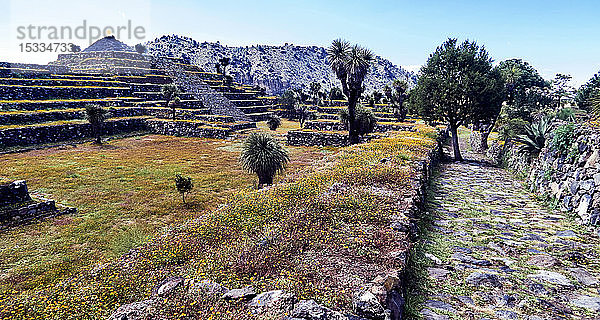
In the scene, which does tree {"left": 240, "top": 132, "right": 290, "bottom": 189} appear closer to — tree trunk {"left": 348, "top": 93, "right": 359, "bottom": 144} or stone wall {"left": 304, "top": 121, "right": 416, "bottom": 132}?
tree trunk {"left": 348, "top": 93, "right": 359, "bottom": 144}

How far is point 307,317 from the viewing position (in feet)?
17.1

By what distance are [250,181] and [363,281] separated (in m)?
18.6

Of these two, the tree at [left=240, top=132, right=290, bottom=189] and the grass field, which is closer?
the grass field

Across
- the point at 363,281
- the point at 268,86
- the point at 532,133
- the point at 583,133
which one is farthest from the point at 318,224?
the point at 268,86

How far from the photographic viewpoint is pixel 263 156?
20.0 m

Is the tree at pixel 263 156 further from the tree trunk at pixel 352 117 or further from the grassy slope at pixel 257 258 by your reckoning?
the tree trunk at pixel 352 117

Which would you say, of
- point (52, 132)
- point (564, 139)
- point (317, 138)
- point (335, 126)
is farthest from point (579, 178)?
point (52, 132)

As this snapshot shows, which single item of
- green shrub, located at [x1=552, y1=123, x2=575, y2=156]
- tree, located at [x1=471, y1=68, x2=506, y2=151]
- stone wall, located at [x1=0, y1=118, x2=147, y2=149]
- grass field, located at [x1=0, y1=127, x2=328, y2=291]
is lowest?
stone wall, located at [x1=0, y1=118, x2=147, y2=149]

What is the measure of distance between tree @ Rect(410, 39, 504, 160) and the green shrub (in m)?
11.5

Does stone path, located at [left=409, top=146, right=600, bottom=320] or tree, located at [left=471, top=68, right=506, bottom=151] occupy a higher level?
tree, located at [left=471, top=68, right=506, bottom=151]

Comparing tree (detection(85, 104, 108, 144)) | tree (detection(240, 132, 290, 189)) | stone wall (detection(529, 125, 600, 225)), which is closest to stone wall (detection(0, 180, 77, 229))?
tree (detection(240, 132, 290, 189))

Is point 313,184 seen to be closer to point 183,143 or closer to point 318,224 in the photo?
point 318,224

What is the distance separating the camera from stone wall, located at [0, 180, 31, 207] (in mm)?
16281

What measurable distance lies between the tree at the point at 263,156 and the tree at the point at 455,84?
13832mm
